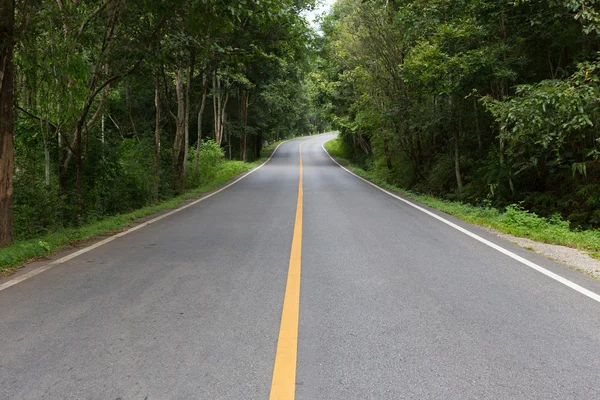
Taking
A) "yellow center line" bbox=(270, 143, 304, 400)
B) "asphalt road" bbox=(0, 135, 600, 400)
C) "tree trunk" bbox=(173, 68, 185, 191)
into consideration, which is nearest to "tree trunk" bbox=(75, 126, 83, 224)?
"asphalt road" bbox=(0, 135, 600, 400)

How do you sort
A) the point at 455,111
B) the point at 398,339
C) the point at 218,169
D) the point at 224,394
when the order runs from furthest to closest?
the point at 218,169 < the point at 455,111 < the point at 398,339 < the point at 224,394

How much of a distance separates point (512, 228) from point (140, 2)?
8970 mm

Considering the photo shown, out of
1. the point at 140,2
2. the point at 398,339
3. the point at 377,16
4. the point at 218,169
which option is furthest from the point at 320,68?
the point at 398,339

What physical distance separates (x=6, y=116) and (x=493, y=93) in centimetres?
1346

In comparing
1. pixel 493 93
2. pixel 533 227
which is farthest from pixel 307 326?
pixel 493 93

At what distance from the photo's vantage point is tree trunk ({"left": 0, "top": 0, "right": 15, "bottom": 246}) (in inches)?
258

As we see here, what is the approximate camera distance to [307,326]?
359cm

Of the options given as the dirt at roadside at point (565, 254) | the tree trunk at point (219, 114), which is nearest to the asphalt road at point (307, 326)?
the dirt at roadside at point (565, 254)

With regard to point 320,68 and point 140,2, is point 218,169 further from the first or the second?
point 140,2

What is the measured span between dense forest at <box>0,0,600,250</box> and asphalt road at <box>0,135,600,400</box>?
3.65 metres

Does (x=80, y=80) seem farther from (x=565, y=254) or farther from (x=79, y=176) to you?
(x=565, y=254)

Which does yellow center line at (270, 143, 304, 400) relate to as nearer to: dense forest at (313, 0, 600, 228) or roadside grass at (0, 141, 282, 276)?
roadside grass at (0, 141, 282, 276)

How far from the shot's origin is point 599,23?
342 inches

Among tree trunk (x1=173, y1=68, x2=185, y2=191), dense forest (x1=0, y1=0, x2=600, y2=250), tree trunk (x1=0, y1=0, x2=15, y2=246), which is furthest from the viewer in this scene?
tree trunk (x1=173, y1=68, x2=185, y2=191)
